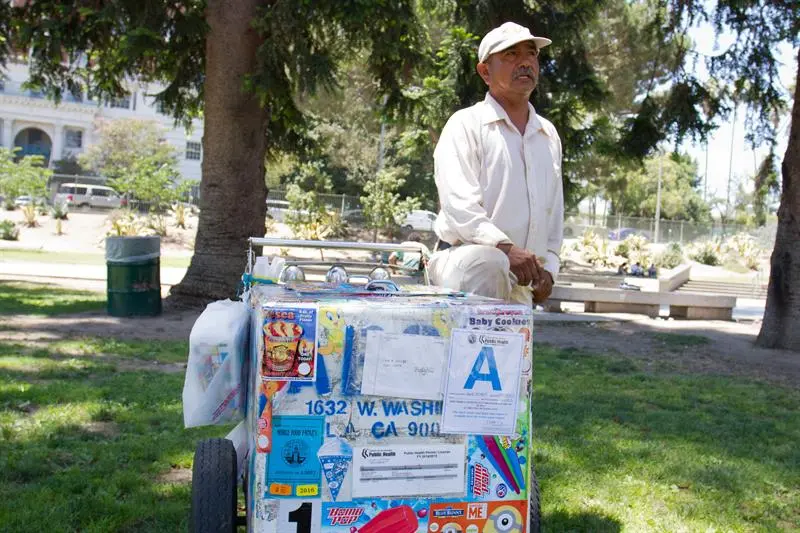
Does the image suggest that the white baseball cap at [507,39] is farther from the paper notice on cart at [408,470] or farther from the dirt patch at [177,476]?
the dirt patch at [177,476]

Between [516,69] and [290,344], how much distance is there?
1866mm

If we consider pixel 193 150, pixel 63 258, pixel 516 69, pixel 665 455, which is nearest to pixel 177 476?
pixel 516 69

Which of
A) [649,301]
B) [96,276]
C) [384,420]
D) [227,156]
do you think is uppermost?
[227,156]

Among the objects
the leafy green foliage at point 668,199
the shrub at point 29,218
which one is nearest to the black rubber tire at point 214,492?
the shrub at point 29,218

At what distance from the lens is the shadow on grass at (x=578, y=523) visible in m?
4.17

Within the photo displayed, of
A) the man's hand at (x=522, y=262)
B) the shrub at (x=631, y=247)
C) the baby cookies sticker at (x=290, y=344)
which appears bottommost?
the shrub at (x=631, y=247)

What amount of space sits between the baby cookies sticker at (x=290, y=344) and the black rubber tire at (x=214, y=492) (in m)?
0.54

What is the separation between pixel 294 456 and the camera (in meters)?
2.88

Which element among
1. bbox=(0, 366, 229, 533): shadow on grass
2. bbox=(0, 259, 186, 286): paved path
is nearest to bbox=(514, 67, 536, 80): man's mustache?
bbox=(0, 366, 229, 533): shadow on grass

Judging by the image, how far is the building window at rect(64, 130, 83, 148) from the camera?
68.5m

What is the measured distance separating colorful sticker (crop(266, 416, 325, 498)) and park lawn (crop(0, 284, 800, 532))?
4.67 feet

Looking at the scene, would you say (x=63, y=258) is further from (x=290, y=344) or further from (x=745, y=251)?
(x=745, y=251)

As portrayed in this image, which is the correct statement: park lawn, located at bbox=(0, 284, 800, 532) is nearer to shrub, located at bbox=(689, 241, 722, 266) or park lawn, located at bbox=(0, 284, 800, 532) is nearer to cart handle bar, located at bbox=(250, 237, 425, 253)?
cart handle bar, located at bbox=(250, 237, 425, 253)

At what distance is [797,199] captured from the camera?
11.7 m
